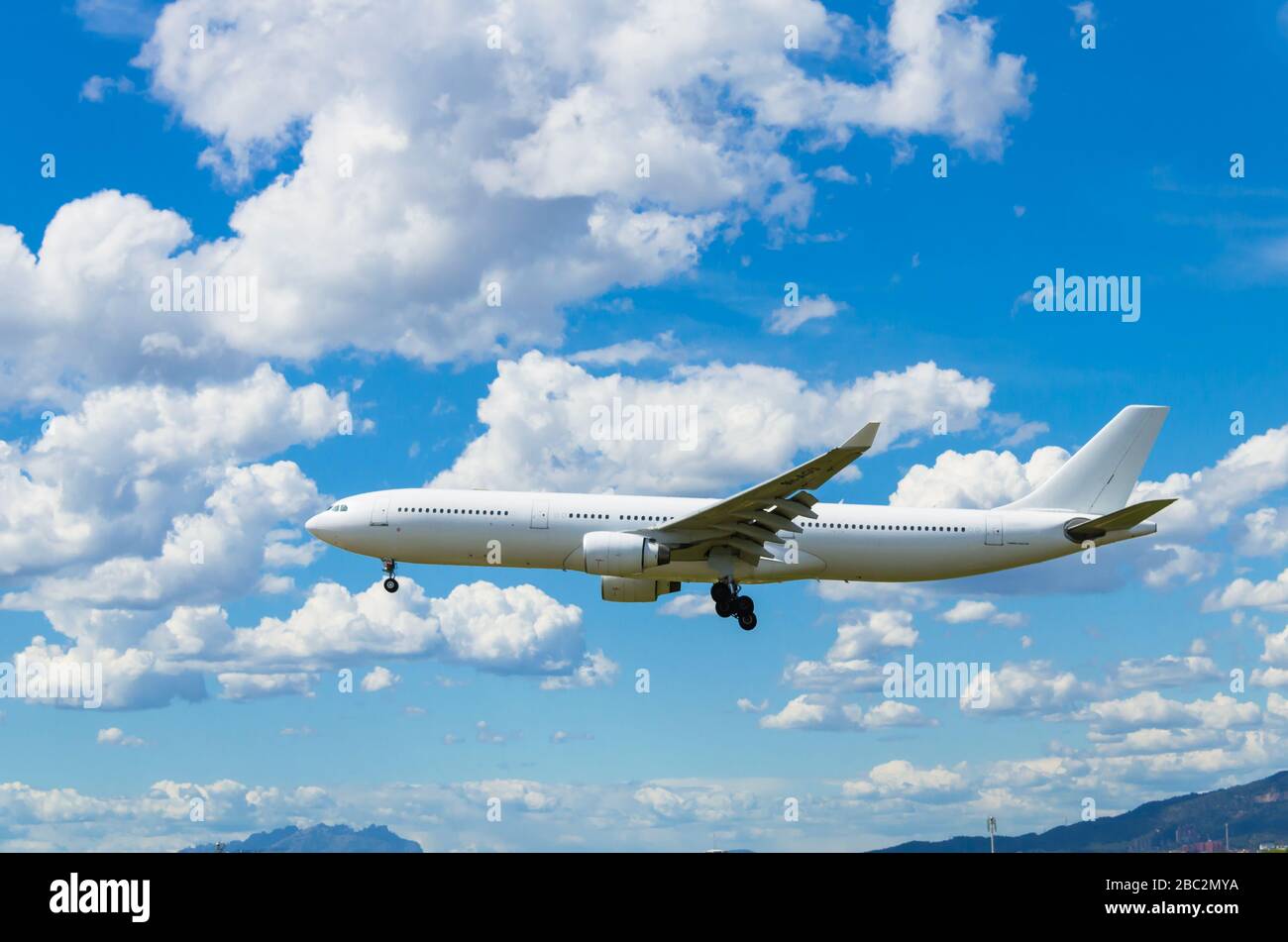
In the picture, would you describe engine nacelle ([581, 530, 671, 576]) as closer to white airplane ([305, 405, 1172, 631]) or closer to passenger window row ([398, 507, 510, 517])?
white airplane ([305, 405, 1172, 631])

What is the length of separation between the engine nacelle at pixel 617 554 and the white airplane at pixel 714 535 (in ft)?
0.11

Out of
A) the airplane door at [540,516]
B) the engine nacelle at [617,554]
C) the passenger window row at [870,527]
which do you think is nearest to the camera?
the engine nacelle at [617,554]

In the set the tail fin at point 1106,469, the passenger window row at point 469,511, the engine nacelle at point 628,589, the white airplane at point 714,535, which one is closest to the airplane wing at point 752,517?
Answer: the white airplane at point 714,535

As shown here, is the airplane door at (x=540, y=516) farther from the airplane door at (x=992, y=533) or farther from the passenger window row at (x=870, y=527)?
the airplane door at (x=992, y=533)

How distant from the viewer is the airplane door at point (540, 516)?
43406 millimetres

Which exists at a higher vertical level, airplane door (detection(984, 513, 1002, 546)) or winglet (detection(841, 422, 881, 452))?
winglet (detection(841, 422, 881, 452))

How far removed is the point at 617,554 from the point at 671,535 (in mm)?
2368

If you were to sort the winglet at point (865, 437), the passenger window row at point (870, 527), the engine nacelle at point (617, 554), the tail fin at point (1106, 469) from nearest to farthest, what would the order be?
the winglet at point (865, 437) < the engine nacelle at point (617, 554) < the passenger window row at point (870, 527) < the tail fin at point (1106, 469)

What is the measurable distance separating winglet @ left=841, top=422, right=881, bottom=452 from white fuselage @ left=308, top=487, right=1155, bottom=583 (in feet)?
21.7

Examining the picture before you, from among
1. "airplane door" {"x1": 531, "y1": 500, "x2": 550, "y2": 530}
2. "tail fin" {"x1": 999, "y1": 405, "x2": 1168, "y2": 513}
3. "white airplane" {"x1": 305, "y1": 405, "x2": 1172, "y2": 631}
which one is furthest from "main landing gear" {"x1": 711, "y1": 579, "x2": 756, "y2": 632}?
"tail fin" {"x1": 999, "y1": 405, "x2": 1168, "y2": 513}

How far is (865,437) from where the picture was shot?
38.3m

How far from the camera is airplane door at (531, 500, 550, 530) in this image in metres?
43.4
